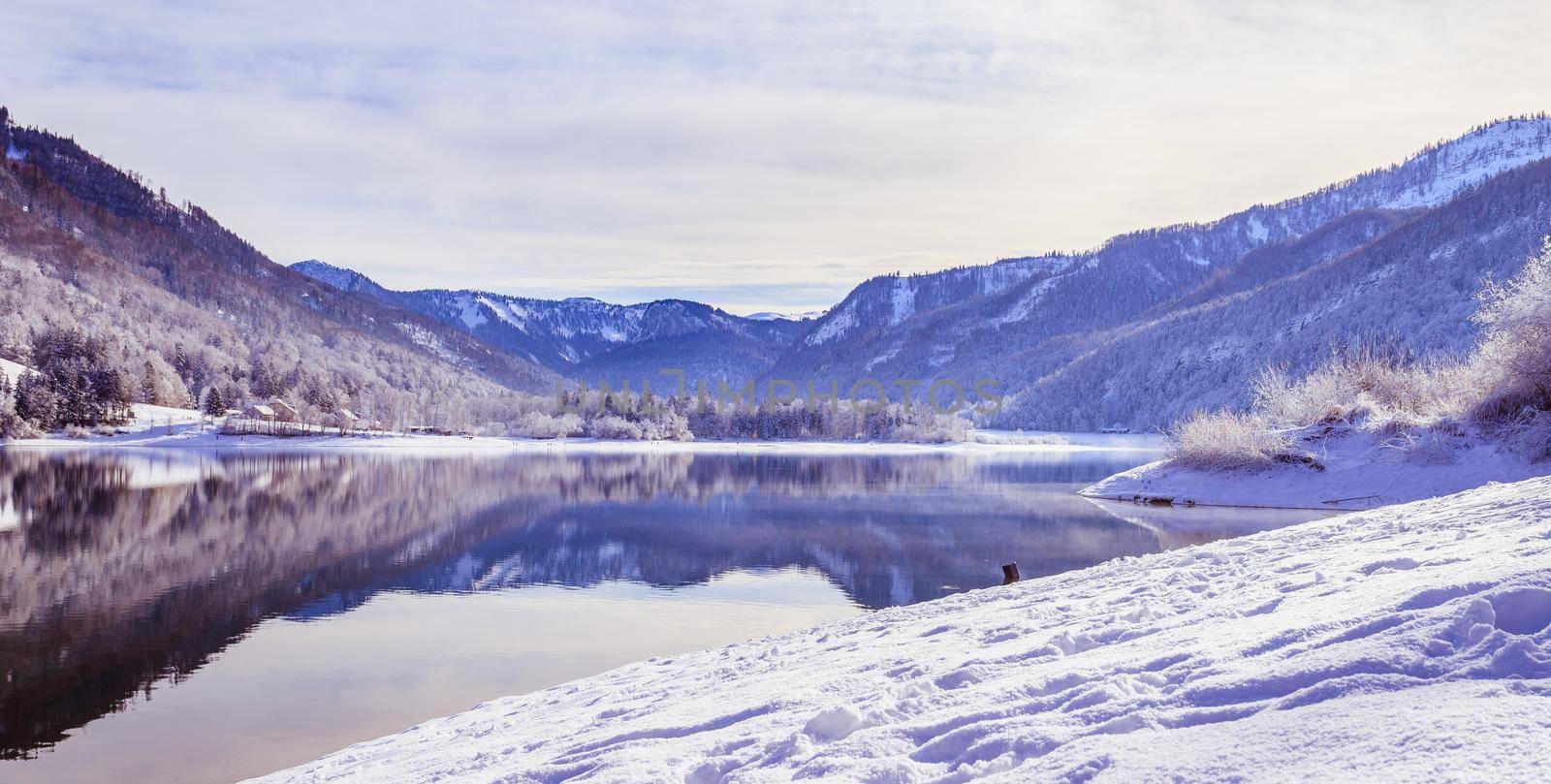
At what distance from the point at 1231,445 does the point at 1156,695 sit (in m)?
41.1

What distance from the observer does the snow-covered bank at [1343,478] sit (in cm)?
3064

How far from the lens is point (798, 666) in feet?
34.0

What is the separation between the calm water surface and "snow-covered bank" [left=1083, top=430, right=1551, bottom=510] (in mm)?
3551

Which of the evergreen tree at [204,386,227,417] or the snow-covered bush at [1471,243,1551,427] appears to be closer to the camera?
the snow-covered bush at [1471,243,1551,427]

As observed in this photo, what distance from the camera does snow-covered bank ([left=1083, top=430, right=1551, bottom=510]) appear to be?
30641 millimetres

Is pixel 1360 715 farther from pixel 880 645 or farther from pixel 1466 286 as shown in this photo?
pixel 1466 286

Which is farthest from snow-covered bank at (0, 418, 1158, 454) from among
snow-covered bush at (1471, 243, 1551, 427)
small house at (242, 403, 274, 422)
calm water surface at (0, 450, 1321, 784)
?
snow-covered bush at (1471, 243, 1551, 427)

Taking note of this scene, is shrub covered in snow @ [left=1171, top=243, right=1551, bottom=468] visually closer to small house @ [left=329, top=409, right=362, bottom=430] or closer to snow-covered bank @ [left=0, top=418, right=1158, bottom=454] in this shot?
snow-covered bank @ [left=0, top=418, right=1158, bottom=454]

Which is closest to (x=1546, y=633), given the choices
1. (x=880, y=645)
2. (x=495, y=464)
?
(x=880, y=645)

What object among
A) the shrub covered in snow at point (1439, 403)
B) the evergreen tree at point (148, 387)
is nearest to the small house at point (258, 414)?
the evergreen tree at point (148, 387)

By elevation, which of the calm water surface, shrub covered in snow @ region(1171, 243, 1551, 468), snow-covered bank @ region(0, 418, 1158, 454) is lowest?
snow-covered bank @ region(0, 418, 1158, 454)

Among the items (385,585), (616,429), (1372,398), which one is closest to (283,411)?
(616,429)

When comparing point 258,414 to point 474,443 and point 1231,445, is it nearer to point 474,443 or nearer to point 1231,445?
point 474,443

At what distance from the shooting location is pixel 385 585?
976 inches
